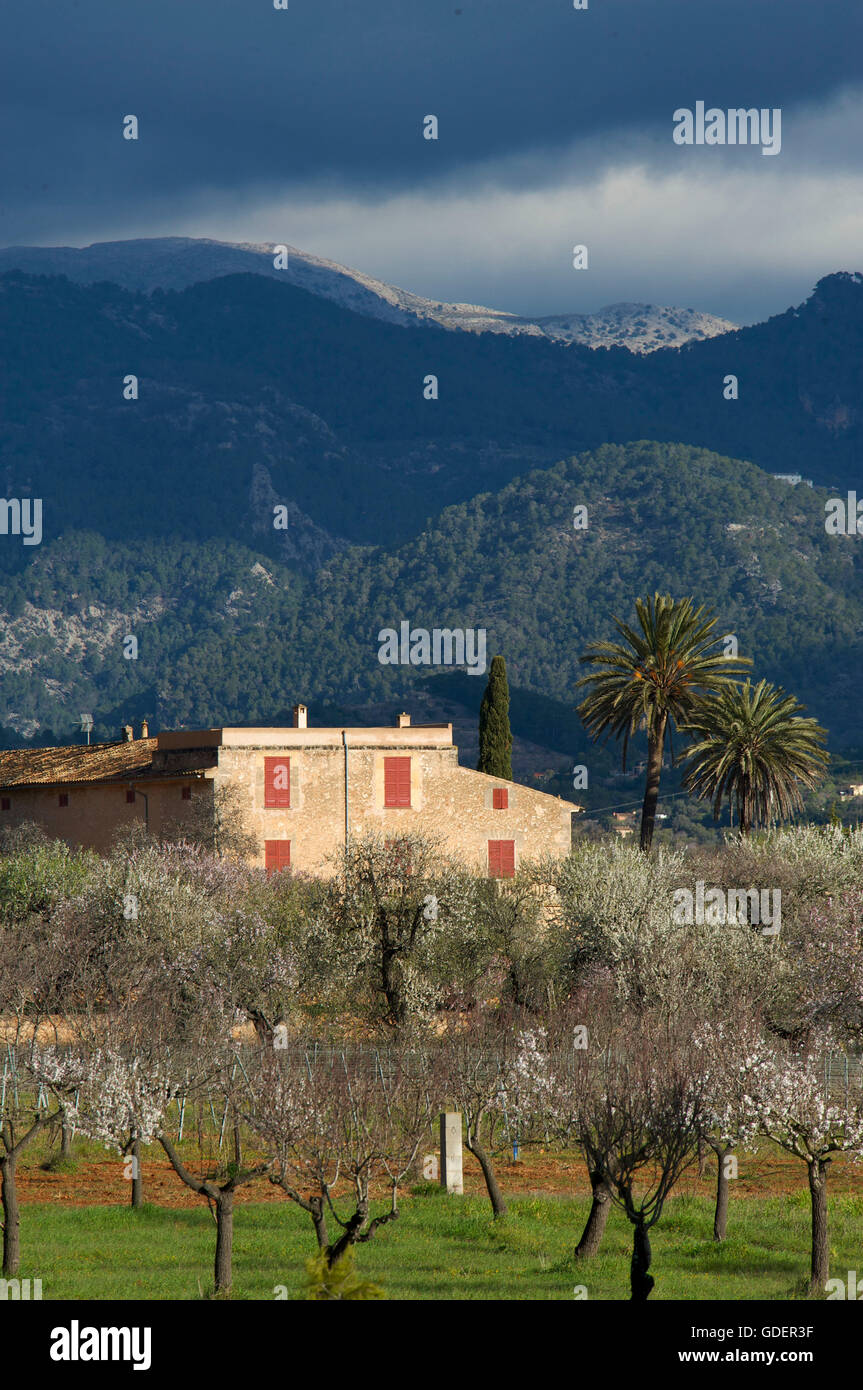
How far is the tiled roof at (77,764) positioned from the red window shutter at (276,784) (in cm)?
652

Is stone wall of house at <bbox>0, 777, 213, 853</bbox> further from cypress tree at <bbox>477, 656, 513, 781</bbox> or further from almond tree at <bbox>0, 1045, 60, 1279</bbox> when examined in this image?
almond tree at <bbox>0, 1045, 60, 1279</bbox>

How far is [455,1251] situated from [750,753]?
123 ft

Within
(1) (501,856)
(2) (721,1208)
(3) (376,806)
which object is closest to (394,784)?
(3) (376,806)

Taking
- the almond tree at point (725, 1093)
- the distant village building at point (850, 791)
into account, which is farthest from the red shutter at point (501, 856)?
the distant village building at point (850, 791)

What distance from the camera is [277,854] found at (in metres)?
66.0

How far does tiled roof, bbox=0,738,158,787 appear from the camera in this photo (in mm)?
73037

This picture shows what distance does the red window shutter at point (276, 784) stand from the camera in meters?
67.0

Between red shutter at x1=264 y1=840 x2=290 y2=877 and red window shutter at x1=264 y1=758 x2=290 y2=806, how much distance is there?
173 cm

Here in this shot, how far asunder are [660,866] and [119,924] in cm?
1887

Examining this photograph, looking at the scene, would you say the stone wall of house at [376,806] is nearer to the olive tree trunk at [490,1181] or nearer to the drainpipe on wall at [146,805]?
the drainpipe on wall at [146,805]

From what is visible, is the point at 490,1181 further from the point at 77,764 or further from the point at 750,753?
the point at 77,764

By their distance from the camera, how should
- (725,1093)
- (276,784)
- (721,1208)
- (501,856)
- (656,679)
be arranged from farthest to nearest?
(501,856), (276,784), (656,679), (721,1208), (725,1093)

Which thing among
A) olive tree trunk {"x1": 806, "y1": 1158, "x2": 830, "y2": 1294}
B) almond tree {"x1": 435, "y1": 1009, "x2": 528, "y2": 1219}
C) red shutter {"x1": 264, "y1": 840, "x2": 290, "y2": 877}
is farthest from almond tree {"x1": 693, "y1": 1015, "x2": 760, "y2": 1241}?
red shutter {"x1": 264, "y1": 840, "x2": 290, "y2": 877}
